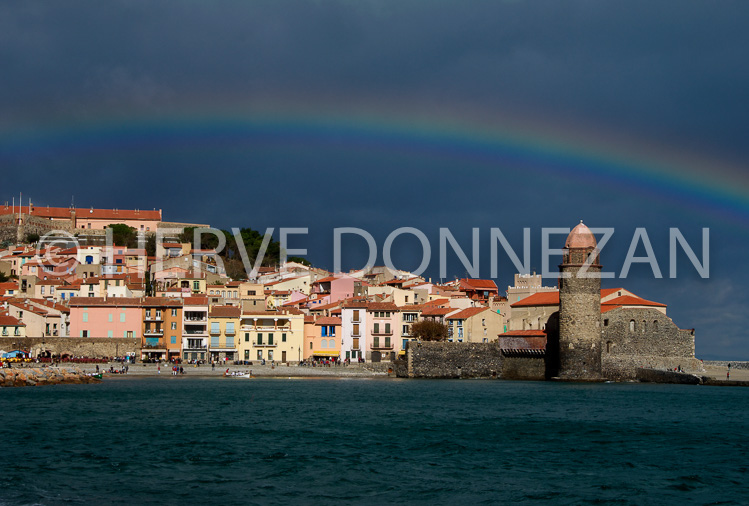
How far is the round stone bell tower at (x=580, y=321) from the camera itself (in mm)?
58125

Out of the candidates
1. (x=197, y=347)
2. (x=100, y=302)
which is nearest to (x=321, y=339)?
(x=197, y=347)

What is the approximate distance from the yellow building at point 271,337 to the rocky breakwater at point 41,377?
1321cm

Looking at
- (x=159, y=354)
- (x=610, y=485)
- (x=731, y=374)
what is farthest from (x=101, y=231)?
(x=610, y=485)

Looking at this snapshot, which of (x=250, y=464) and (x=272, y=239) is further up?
(x=272, y=239)

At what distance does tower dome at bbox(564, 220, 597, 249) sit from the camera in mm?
59469

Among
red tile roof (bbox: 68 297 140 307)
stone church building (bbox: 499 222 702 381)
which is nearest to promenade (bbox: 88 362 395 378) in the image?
red tile roof (bbox: 68 297 140 307)

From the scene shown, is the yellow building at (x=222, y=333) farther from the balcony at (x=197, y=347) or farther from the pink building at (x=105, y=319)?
the pink building at (x=105, y=319)

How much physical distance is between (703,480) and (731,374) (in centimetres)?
4705

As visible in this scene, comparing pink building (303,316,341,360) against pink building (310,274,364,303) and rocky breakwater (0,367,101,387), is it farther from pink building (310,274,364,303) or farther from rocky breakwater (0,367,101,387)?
rocky breakwater (0,367,101,387)

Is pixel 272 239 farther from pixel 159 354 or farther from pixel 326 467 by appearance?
pixel 326 467

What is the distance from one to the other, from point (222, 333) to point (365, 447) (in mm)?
39466

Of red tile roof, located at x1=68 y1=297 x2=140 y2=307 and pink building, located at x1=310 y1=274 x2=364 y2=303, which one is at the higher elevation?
pink building, located at x1=310 y1=274 x2=364 y2=303

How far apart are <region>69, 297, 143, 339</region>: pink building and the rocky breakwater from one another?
28.7 ft

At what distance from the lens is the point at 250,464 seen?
25.7m
